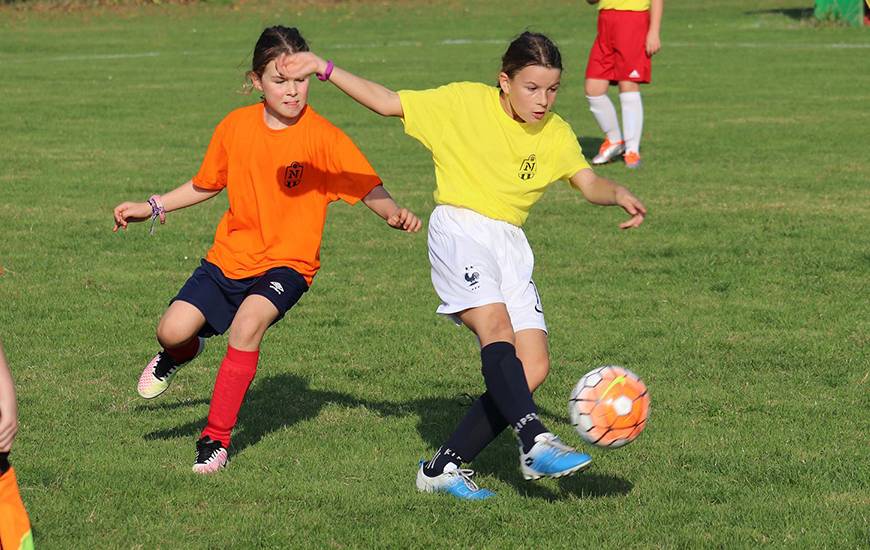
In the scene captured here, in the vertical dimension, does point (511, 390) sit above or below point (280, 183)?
below

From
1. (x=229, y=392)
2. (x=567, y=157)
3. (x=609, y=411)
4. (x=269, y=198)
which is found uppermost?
(x=567, y=157)

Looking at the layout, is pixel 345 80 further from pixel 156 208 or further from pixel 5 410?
pixel 5 410

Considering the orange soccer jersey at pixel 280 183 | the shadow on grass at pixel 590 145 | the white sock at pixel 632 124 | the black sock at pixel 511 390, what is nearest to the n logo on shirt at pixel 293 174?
the orange soccer jersey at pixel 280 183

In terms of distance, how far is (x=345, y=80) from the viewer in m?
5.48

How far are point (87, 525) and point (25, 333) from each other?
3.38 m

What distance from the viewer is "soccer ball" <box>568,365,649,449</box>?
17.6 feet

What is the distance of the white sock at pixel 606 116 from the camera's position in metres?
15.3

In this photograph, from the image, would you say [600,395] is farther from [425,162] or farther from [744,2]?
[744,2]

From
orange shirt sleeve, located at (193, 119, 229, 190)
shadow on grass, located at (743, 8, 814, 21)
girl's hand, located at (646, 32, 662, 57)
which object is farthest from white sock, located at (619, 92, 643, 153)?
shadow on grass, located at (743, 8, 814, 21)

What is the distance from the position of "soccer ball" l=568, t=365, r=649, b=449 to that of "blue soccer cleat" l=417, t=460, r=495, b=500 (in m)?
0.49

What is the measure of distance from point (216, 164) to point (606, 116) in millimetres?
9483

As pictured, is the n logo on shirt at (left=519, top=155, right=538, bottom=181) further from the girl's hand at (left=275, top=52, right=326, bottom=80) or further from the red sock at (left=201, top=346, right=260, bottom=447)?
the red sock at (left=201, top=346, right=260, bottom=447)

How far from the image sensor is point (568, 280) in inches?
388

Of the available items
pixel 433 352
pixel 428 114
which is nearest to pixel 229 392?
pixel 428 114
